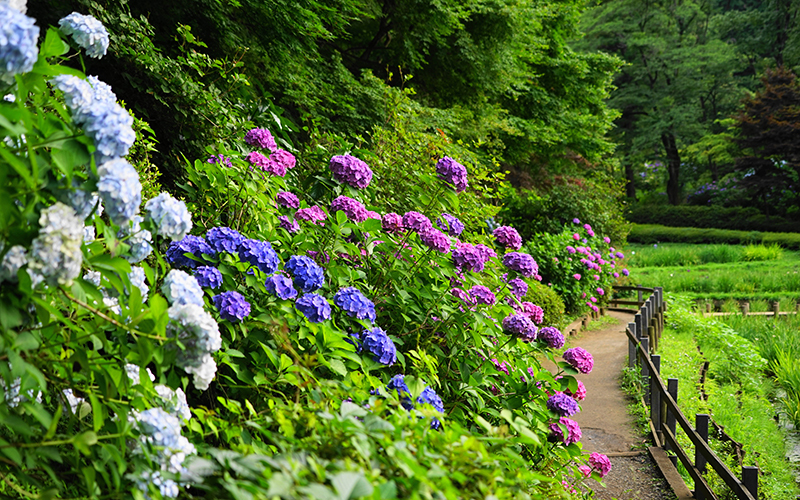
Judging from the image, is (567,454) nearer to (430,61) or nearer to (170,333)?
(170,333)

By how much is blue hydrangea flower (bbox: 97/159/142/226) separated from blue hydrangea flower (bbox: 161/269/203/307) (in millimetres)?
230

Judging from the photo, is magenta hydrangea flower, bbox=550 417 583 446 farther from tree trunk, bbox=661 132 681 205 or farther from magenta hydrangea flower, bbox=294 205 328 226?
A: tree trunk, bbox=661 132 681 205

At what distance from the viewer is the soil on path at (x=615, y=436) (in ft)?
13.3

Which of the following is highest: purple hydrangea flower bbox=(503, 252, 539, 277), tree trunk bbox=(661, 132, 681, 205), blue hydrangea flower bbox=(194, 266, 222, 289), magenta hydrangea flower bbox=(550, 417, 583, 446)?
tree trunk bbox=(661, 132, 681, 205)

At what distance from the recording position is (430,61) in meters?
8.62

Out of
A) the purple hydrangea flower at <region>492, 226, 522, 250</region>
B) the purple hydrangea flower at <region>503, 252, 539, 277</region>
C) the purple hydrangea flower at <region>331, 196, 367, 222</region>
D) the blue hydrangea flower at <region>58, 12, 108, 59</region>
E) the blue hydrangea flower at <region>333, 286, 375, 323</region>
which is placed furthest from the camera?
the purple hydrangea flower at <region>492, 226, 522, 250</region>

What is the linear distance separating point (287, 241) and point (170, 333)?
142cm

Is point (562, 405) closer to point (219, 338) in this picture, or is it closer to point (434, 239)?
point (434, 239)

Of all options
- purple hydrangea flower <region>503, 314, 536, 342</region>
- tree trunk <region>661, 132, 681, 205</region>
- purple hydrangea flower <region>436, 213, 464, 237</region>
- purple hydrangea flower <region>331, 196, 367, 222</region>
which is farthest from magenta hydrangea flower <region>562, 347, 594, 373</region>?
tree trunk <region>661, 132, 681, 205</region>

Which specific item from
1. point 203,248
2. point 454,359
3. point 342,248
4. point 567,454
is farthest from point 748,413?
point 203,248

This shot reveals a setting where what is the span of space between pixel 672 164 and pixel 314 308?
3304cm

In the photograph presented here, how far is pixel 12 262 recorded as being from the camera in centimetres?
105

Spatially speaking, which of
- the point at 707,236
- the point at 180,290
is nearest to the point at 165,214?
the point at 180,290

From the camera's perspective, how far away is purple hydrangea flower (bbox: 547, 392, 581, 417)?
2625 millimetres
